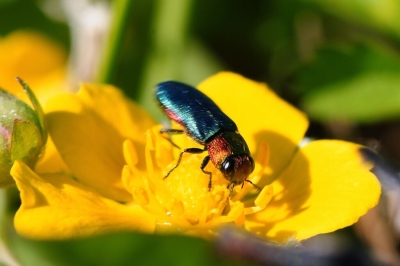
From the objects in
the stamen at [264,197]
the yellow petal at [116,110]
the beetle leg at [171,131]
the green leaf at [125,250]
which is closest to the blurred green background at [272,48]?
the yellow petal at [116,110]

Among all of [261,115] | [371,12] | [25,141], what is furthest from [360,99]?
[25,141]

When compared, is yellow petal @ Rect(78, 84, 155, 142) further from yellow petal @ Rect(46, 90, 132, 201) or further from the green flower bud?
the green flower bud

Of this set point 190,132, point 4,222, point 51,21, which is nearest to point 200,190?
point 190,132

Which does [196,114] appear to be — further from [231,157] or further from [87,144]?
[87,144]

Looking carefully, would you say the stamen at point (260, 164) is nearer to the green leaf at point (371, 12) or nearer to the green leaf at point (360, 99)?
the green leaf at point (360, 99)

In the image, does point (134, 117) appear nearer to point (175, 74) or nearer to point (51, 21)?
point (175, 74)
